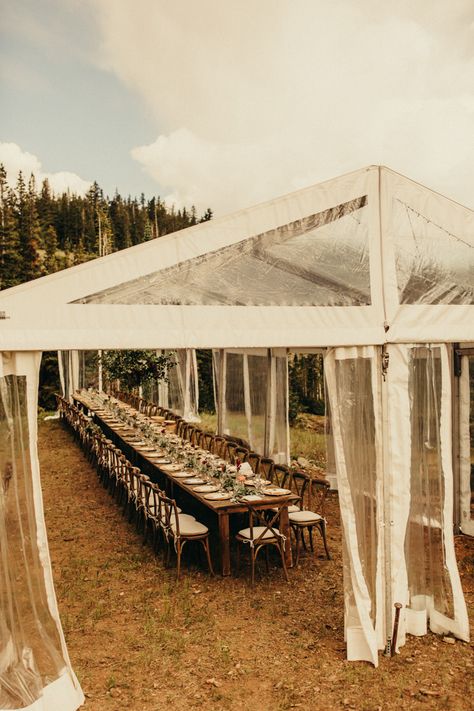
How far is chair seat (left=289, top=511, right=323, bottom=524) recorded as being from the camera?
6.55m

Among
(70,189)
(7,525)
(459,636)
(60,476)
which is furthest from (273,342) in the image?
(70,189)

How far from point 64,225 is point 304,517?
53.8 m

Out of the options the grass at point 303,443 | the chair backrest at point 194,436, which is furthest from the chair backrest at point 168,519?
the grass at point 303,443

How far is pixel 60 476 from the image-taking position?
36.6ft

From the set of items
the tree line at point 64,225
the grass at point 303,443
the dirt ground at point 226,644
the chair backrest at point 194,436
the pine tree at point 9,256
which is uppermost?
the tree line at point 64,225

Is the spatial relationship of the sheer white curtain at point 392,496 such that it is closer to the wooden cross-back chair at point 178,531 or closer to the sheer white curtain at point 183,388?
the wooden cross-back chair at point 178,531

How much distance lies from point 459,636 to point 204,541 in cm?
275

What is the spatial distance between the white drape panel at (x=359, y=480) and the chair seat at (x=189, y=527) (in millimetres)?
2138

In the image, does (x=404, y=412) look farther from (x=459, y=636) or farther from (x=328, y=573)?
(x=328, y=573)

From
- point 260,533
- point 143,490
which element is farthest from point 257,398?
point 260,533

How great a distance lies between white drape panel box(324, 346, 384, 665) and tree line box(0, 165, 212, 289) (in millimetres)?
25619

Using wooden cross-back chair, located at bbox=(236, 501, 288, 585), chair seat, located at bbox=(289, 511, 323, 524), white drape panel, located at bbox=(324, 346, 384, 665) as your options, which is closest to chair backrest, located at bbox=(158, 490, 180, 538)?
wooden cross-back chair, located at bbox=(236, 501, 288, 585)

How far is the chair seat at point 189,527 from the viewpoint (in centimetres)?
622

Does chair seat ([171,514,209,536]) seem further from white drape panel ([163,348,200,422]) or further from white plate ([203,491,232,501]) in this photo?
white drape panel ([163,348,200,422])
